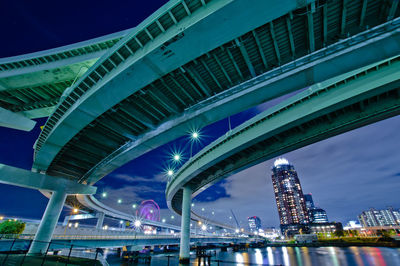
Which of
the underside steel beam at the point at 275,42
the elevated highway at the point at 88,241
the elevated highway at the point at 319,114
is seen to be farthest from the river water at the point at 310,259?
the underside steel beam at the point at 275,42

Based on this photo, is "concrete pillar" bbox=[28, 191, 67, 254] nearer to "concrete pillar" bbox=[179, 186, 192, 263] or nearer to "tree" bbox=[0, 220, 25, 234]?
"tree" bbox=[0, 220, 25, 234]

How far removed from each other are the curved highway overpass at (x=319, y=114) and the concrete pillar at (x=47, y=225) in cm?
2008

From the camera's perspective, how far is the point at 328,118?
676 inches

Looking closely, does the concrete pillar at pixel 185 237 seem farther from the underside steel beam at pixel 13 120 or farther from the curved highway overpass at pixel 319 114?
the underside steel beam at pixel 13 120

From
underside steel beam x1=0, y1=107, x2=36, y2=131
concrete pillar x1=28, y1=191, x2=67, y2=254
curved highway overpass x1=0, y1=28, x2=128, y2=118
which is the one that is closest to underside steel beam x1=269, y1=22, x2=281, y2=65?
curved highway overpass x1=0, y1=28, x2=128, y2=118

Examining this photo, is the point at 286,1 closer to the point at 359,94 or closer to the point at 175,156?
the point at 359,94

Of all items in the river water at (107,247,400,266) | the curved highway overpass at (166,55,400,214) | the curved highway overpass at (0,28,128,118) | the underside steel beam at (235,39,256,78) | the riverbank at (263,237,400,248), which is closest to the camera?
the underside steel beam at (235,39,256,78)

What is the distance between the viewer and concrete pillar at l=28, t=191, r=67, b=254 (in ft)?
69.4

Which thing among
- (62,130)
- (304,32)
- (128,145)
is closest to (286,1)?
(304,32)

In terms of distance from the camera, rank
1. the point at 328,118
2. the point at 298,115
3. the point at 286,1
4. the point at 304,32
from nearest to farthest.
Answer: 1. the point at 286,1
2. the point at 304,32
3. the point at 298,115
4. the point at 328,118

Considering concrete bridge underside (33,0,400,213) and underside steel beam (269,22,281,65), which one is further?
underside steel beam (269,22,281,65)

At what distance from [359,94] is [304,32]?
7.75 m

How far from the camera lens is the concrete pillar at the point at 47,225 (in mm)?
21141

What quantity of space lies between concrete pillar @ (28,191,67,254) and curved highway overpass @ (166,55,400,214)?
20076 millimetres
